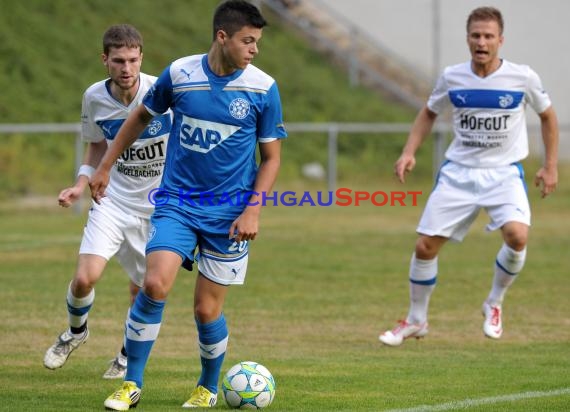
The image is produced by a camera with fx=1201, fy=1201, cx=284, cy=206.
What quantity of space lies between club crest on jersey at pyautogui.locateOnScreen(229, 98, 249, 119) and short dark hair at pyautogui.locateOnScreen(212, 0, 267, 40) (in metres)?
0.37

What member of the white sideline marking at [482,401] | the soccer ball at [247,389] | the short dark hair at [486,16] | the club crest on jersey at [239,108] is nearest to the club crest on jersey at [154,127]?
the club crest on jersey at [239,108]

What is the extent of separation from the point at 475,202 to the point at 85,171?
3.06 metres

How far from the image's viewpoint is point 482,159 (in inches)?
362

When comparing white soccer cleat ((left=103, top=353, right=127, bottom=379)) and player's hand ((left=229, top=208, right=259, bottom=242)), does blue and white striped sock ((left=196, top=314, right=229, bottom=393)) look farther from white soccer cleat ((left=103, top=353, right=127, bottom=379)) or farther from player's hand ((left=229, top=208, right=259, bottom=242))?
white soccer cleat ((left=103, top=353, right=127, bottom=379))

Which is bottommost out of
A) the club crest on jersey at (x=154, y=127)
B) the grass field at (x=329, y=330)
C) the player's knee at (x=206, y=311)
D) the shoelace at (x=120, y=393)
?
the grass field at (x=329, y=330)

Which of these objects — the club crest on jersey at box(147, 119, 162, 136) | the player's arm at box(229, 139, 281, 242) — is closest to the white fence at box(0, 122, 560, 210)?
the club crest on jersey at box(147, 119, 162, 136)

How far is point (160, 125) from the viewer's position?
784cm

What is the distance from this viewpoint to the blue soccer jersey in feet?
21.5

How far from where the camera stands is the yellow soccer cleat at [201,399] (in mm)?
6664

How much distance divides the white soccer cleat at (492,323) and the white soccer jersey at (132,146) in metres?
2.92

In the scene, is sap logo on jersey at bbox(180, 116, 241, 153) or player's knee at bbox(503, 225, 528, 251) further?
player's knee at bbox(503, 225, 528, 251)

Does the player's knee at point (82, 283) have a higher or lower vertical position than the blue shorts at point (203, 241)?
lower

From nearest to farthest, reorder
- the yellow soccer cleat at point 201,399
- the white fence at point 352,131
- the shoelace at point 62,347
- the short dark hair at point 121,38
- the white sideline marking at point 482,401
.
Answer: the white sideline marking at point 482,401 < the yellow soccer cleat at point 201,399 < the short dark hair at point 121,38 < the shoelace at point 62,347 < the white fence at point 352,131

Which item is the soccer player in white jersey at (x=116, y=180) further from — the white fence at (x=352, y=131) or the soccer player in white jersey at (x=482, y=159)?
the white fence at (x=352, y=131)
